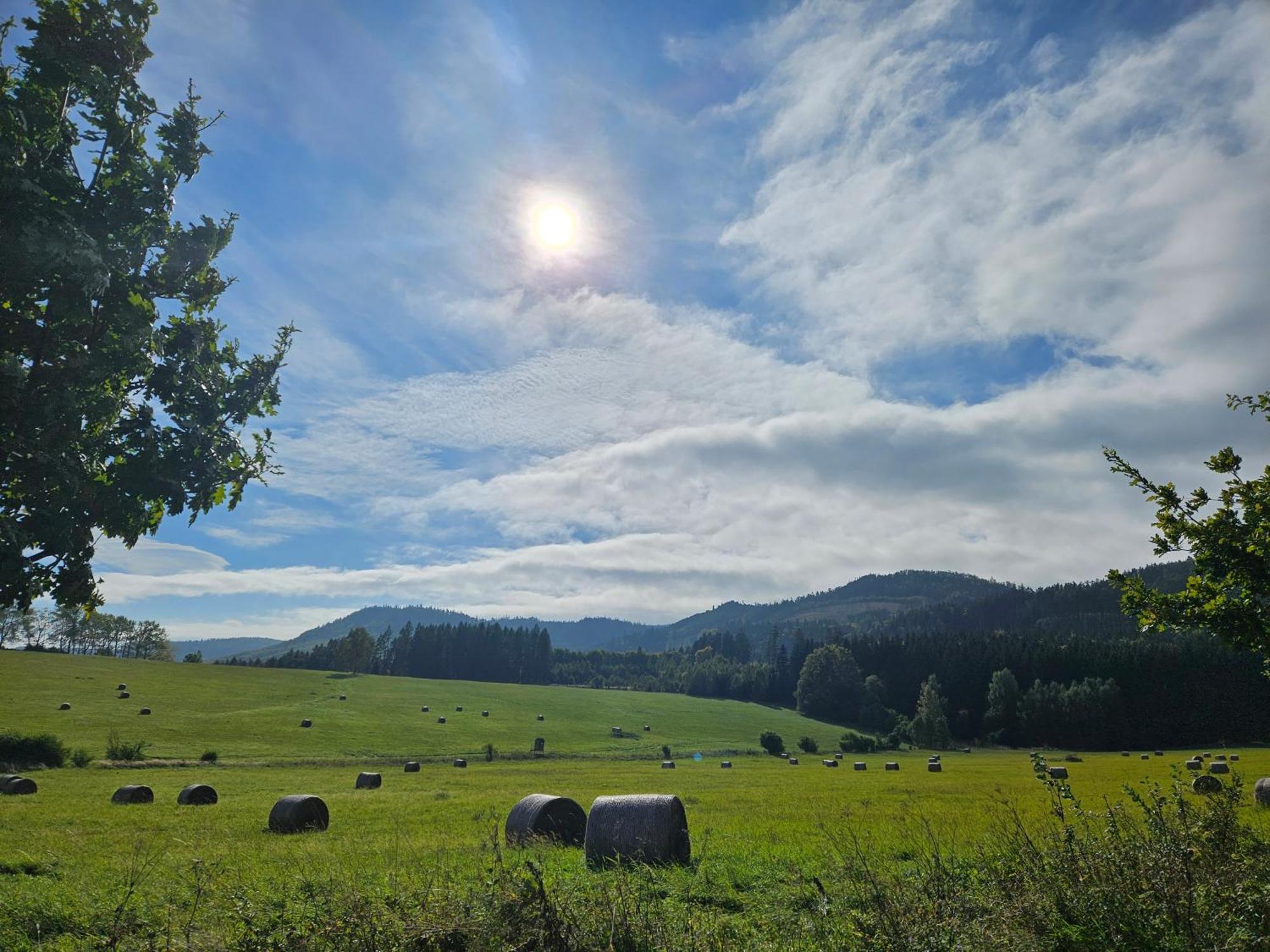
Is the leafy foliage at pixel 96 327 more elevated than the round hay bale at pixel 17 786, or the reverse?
the leafy foliage at pixel 96 327

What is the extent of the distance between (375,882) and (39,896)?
5303 millimetres

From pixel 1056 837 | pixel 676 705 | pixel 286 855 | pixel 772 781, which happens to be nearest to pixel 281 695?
pixel 676 705

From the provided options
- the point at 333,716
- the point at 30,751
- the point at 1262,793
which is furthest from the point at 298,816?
the point at 333,716

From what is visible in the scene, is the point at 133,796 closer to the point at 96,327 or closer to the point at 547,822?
the point at 547,822

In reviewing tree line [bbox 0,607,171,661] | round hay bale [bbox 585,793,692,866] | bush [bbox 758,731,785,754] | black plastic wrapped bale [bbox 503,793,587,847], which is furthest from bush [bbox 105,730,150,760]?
tree line [bbox 0,607,171,661]

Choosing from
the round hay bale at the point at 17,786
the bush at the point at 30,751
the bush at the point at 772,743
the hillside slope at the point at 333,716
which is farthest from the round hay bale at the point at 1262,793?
the bush at the point at 772,743

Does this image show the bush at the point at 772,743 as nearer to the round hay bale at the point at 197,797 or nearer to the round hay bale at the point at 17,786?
the round hay bale at the point at 197,797

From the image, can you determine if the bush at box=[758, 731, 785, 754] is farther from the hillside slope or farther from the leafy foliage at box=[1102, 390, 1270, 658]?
the leafy foliage at box=[1102, 390, 1270, 658]

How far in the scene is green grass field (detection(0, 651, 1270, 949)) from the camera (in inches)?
320

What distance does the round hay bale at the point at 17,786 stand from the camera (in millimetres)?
27609

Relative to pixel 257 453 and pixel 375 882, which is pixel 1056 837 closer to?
pixel 375 882

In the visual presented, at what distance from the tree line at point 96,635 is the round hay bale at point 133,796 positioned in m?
147

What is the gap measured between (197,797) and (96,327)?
2295cm

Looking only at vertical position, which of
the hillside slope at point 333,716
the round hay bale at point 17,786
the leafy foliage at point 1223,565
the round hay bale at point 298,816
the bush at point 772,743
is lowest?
the bush at point 772,743
